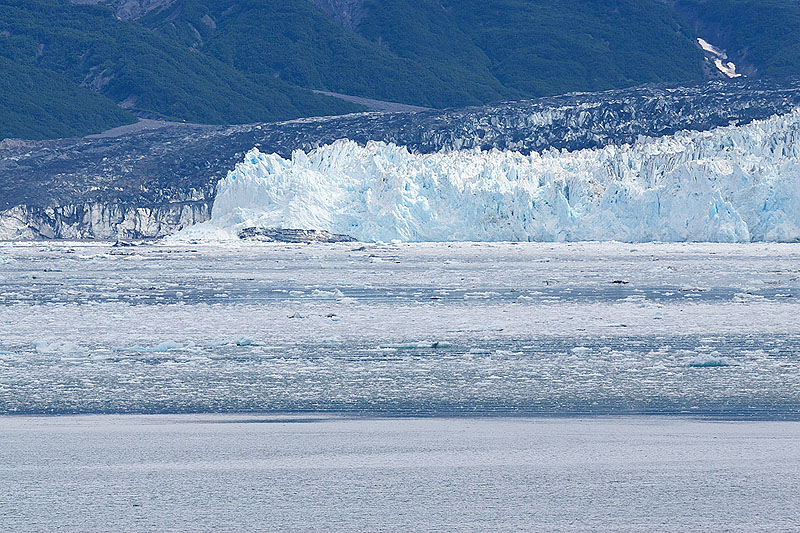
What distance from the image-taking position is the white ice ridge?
102 ft

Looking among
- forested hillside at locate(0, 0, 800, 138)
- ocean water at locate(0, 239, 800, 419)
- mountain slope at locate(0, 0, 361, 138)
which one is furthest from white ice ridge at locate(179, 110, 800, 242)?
mountain slope at locate(0, 0, 361, 138)

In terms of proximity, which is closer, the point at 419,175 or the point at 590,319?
the point at 590,319

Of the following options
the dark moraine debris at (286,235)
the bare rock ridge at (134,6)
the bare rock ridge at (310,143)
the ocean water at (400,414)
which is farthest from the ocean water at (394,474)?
the bare rock ridge at (134,6)

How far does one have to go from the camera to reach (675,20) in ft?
379

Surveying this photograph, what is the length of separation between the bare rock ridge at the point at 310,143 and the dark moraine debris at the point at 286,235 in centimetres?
648

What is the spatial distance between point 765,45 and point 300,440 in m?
103

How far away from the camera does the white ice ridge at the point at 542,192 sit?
102ft

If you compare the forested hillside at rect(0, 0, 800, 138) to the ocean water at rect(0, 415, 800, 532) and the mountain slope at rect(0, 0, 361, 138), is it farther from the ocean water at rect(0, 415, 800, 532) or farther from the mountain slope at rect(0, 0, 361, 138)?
the ocean water at rect(0, 415, 800, 532)

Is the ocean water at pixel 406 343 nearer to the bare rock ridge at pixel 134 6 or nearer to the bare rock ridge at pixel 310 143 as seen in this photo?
the bare rock ridge at pixel 310 143

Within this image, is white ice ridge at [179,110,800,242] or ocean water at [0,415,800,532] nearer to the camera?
ocean water at [0,415,800,532]

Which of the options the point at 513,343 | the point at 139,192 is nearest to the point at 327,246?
A: the point at 139,192

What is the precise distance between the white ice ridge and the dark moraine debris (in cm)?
21

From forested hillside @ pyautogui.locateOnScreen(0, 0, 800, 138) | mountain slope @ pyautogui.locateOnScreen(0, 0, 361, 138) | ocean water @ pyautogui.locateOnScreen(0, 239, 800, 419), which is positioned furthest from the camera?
forested hillside @ pyautogui.locateOnScreen(0, 0, 800, 138)

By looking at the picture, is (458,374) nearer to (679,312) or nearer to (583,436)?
(583,436)
